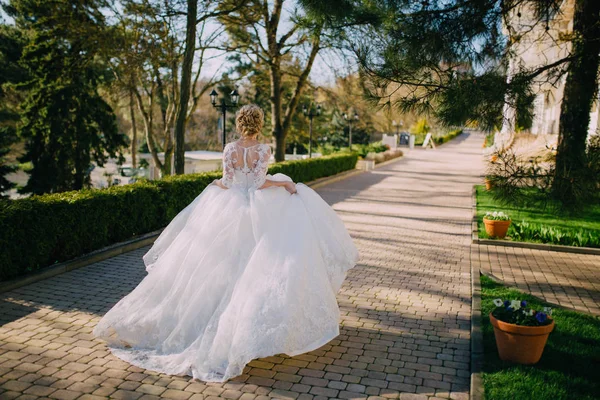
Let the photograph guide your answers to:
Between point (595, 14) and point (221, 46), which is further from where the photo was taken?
point (221, 46)

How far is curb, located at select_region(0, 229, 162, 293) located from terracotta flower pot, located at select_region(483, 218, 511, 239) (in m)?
6.87

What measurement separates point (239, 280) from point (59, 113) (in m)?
20.3

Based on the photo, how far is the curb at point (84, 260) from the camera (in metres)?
6.77

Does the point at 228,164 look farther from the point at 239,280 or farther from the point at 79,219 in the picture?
the point at 79,219

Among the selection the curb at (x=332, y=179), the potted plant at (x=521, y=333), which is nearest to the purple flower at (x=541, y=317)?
the potted plant at (x=521, y=333)

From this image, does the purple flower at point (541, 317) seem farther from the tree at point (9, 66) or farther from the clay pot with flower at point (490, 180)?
the tree at point (9, 66)

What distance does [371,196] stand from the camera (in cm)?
1898

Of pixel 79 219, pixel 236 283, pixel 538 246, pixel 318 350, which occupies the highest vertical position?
pixel 236 283

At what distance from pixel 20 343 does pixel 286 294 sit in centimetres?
274

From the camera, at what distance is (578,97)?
6977 mm

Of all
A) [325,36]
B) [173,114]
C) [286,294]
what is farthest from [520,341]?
[173,114]

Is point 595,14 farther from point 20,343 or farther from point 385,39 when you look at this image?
point 20,343

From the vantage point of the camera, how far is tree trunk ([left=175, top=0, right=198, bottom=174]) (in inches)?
515

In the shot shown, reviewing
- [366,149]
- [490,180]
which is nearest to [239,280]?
[490,180]
